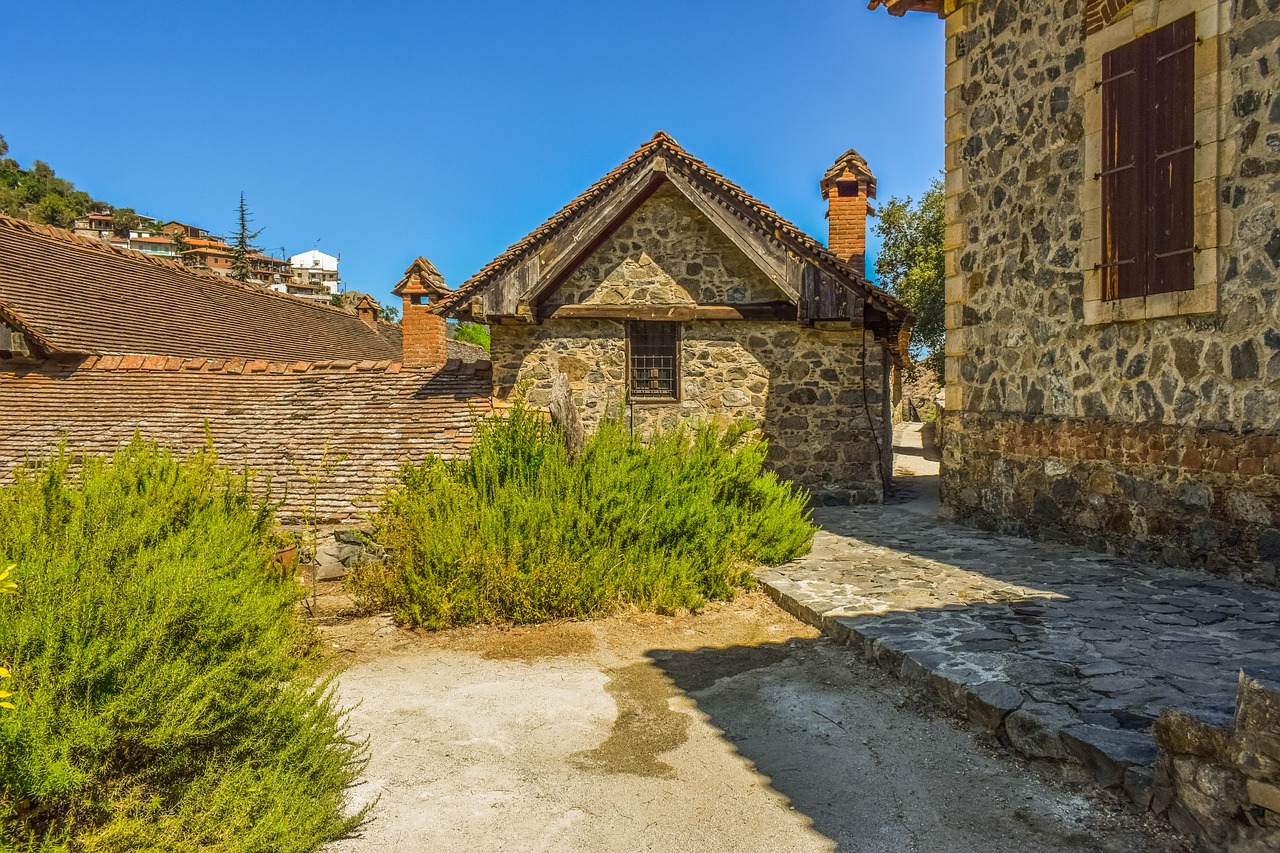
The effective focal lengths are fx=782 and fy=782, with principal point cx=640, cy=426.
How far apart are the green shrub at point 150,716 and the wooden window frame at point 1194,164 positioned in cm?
709

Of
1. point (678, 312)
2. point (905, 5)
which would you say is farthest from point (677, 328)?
point (905, 5)

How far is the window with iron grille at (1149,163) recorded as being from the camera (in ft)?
21.4

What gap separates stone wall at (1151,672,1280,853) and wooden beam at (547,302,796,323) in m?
8.87

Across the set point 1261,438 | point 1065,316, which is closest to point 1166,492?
point 1261,438

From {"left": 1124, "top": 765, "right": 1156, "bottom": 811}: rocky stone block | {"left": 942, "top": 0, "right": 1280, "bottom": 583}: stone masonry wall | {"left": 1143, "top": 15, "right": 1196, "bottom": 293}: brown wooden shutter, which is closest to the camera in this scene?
{"left": 1124, "top": 765, "right": 1156, "bottom": 811}: rocky stone block

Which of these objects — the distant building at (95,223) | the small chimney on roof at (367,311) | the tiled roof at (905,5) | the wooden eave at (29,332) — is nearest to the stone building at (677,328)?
the tiled roof at (905,5)

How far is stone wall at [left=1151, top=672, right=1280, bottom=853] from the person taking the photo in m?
2.75

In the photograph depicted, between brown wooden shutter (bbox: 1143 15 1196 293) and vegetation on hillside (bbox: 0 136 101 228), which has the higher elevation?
vegetation on hillside (bbox: 0 136 101 228)

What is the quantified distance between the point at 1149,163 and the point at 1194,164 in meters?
0.43

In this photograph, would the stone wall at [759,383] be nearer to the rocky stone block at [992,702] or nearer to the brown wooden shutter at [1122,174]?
the brown wooden shutter at [1122,174]

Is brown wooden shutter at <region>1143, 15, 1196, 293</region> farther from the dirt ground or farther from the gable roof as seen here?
the gable roof

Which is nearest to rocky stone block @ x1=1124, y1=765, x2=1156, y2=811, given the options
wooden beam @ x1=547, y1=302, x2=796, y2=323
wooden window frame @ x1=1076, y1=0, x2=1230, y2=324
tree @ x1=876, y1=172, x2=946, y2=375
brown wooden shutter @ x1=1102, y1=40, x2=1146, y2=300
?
wooden window frame @ x1=1076, y1=0, x2=1230, y2=324

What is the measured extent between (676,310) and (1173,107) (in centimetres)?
653

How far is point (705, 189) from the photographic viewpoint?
1139cm
